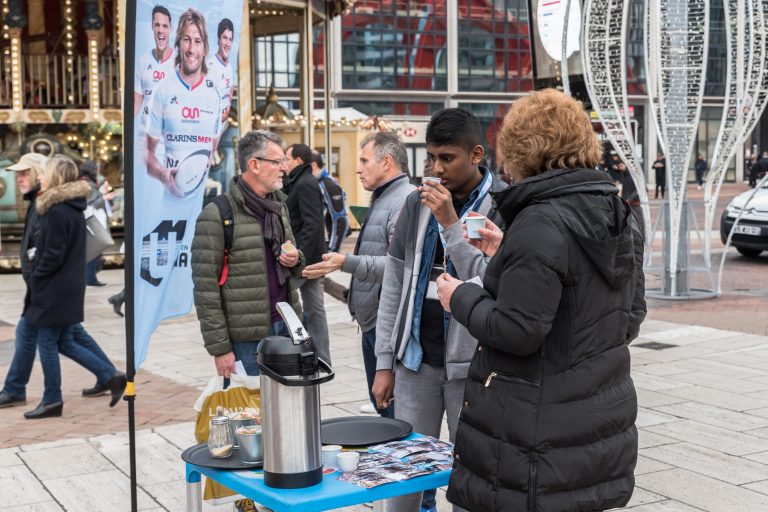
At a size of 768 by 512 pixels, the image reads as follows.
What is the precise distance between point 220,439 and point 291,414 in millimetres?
432

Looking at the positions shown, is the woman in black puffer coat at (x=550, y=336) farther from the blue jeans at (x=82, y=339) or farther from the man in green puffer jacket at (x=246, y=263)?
the blue jeans at (x=82, y=339)

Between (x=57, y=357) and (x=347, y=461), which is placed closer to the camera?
(x=347, y=461)

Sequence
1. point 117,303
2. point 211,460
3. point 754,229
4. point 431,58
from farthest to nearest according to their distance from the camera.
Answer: point 431,58 < point 754,229 < point 117,303 < point 211,460

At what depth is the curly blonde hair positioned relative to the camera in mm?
2988

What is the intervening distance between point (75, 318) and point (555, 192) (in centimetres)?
521

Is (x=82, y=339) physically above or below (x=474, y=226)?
below

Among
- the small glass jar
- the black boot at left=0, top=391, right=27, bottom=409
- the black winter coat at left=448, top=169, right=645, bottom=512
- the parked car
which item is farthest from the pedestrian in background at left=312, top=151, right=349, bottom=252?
the parked car

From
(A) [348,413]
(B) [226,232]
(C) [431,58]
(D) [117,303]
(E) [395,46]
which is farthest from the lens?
(C) [431,58]

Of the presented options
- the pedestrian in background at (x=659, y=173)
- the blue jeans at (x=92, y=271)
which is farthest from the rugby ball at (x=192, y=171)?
the pedestrian in background at (x=659, y=173)

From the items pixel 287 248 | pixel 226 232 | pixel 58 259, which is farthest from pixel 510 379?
pixel 58 259

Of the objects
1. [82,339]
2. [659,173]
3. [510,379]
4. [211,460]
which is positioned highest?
[659,173]

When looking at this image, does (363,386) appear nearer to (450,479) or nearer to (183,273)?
(183,273)

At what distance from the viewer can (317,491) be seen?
3.00 meters

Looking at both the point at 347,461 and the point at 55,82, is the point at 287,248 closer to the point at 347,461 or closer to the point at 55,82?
Answer: the point at 347,461
